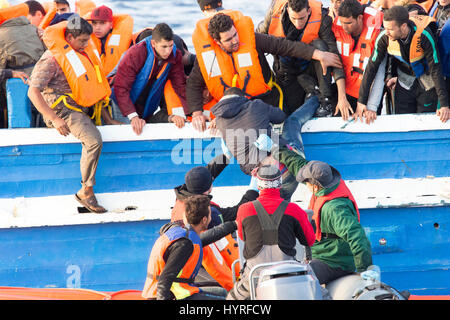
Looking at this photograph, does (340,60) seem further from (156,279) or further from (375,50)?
(156,279)

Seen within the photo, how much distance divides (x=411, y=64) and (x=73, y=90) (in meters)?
3.35

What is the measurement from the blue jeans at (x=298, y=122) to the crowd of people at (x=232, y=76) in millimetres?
13

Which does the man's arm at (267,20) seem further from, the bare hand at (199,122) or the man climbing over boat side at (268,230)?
the man climbing over boat side at (268,230)

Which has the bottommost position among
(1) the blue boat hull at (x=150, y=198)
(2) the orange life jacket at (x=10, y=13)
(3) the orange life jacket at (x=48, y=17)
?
(1) the blue boat hull at (x=150, y=198)

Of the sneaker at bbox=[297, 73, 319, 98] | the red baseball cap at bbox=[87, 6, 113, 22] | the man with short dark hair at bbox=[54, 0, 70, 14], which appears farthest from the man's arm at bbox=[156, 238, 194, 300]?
the man with short dark hair at bbox=[54, 0, 70, 14]

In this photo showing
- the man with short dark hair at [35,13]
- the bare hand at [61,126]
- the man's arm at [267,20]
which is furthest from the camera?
the man with short dark hair at [35,13]

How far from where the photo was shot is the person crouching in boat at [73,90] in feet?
16.5

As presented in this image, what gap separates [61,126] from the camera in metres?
5.04

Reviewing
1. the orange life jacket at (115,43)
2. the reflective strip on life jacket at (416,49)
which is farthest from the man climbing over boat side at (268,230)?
the orange life jacket at (115,43)

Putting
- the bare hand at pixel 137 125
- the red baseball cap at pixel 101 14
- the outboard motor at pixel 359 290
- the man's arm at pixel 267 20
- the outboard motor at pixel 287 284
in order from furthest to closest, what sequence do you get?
the red baseball cap at pixel 101 14 → the man's arm at pixel 267 20 → the bare hand at pixel 137 125 → the outboard motor at pixel 359 290 → the outboard motor at pixel 287 284

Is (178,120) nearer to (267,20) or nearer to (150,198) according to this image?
(150,198)

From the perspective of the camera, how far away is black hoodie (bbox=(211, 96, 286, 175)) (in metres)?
4.77

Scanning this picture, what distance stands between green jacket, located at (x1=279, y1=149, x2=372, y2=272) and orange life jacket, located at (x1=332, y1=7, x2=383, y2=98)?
7.36ft

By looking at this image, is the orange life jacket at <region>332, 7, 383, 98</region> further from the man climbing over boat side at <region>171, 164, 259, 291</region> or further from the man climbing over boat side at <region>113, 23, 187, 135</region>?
the man climbing over boat side at <region>171, 164, 259, 291</region>
